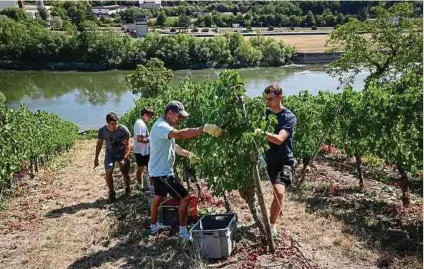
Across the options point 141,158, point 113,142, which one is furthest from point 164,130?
point 141,158

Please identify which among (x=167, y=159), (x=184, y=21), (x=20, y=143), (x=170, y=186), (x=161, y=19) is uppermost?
(x=167, y=159)

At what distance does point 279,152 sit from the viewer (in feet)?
19.5

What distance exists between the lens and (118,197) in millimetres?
9438

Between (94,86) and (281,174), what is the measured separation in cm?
6954

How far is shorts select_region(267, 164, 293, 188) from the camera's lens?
5.89m

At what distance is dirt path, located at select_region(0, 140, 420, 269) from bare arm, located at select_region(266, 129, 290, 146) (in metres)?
1.40

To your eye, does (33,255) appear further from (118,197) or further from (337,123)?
(337,123)

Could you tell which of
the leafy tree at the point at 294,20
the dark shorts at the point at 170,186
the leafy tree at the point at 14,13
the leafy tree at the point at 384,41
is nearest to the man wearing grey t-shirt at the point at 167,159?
the dark shorts at the point at 170,186

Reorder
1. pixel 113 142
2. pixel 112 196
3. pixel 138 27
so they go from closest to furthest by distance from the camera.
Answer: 1. pixel 113 142
2. pixel 112 196
3. pixel 138 27

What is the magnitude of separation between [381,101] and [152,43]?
3312 inches

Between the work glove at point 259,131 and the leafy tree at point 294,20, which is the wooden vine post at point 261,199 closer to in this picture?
the work glove at point 259,131

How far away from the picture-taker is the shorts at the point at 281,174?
5895 mm

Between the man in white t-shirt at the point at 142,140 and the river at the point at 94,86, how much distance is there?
130 feet

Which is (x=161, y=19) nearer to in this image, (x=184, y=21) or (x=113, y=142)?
(x=184, y=21)
